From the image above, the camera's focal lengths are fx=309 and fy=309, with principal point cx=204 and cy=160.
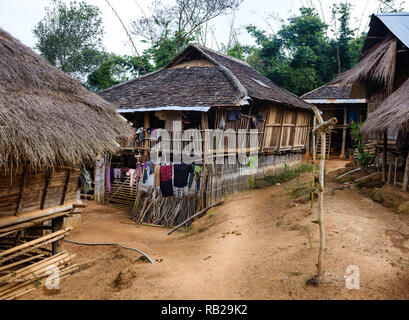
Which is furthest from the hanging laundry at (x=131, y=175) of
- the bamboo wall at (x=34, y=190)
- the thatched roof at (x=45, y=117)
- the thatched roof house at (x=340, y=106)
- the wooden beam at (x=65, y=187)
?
the thatched roof house at (x=340, y=106)

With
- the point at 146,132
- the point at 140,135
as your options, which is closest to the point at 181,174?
the point at 146,132

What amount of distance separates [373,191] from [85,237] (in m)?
8.61

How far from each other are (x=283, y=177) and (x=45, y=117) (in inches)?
444

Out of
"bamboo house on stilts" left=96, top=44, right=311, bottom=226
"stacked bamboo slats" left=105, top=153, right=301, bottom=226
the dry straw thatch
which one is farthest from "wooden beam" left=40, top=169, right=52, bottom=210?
the dry straw thatch

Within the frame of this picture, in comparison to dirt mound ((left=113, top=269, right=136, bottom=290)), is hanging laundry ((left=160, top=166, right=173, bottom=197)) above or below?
above

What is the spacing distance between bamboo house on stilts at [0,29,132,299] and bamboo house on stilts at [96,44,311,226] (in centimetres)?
394

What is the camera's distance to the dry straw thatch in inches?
355

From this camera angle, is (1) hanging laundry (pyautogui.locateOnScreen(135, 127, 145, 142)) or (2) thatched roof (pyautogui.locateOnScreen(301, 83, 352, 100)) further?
(2) thatched roof (pyautogui.locateOnScreen(301, 83, 352, 100))

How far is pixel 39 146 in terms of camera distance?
5020mm

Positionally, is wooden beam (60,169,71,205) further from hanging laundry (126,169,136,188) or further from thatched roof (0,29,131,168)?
hanging laundry (126,169,136,188)

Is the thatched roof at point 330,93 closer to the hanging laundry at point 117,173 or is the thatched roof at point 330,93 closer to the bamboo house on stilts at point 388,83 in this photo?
the bamboo house on stilts at point 388,83

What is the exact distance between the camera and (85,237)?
970cm

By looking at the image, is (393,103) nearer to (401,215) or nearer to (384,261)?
(401,215)
